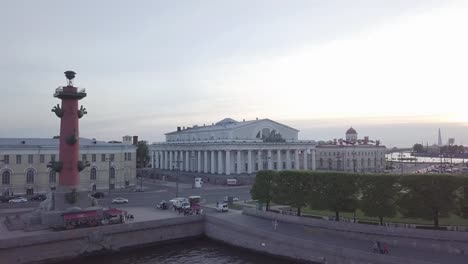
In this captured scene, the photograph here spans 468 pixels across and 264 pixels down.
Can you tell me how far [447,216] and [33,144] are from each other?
191ft

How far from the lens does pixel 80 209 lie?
40.8 m

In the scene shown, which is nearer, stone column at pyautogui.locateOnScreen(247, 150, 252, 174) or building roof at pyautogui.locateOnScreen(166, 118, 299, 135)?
stone column at pyautogui.locateOnScreen(247, 150, 252, 174)

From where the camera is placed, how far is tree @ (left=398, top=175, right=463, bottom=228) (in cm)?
3494

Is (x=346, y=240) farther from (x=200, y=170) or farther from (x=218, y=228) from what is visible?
(x=200, y=170)

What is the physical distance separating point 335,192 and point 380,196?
4.27 meters

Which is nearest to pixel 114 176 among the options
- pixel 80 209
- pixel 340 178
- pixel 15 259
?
pixel 80 209

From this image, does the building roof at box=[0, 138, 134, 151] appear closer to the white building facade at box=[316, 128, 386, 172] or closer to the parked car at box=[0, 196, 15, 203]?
the parked car at box=[0, 196, 15, 203]

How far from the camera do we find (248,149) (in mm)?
96250

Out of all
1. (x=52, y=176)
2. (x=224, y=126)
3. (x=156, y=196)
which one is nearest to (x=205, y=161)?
(x=224, y=126)

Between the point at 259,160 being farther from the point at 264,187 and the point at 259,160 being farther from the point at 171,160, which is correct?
the point at 264,187

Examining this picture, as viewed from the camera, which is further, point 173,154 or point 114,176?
point 173,154

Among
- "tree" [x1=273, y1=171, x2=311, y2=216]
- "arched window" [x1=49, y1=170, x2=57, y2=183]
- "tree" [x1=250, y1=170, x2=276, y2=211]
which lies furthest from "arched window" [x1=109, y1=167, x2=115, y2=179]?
"tree" [x1=273, y1=171, x2=311, y2=216]

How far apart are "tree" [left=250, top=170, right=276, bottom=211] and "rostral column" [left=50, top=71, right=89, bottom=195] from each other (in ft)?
61.9

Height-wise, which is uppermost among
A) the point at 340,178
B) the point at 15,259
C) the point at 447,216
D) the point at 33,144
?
the point at 33,144
